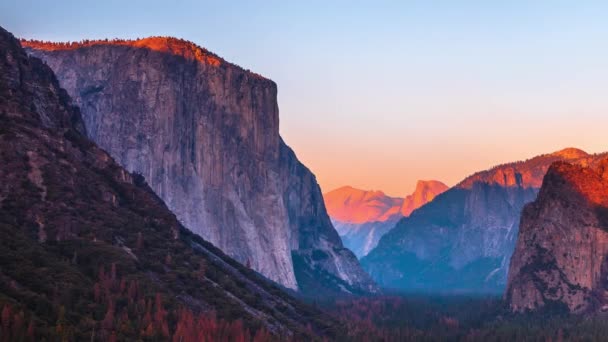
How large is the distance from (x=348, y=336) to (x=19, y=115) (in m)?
76.6

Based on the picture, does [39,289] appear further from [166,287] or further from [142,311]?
[166,287]

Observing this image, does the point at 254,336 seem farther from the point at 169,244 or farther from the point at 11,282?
the point at 11,282

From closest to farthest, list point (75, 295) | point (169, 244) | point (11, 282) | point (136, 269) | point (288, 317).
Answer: point (11, 282)
point (75, 295)
point (136, 269)
point (169, 244)
point (288, 317)

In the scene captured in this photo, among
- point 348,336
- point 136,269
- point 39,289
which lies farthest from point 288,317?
point 39,289

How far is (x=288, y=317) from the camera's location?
169125mm

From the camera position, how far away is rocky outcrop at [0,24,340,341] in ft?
358

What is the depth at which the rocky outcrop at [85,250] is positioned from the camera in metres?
109

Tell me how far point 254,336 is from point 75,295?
3259 cm

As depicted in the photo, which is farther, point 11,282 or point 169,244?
point 169,244

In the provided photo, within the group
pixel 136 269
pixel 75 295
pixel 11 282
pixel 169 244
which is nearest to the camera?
pixel 11 282

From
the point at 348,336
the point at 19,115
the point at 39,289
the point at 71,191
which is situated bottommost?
the point at 348,336

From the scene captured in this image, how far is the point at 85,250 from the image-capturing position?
12888 cm

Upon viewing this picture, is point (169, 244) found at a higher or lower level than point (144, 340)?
higher

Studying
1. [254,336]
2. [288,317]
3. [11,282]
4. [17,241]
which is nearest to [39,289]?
[11,282]
